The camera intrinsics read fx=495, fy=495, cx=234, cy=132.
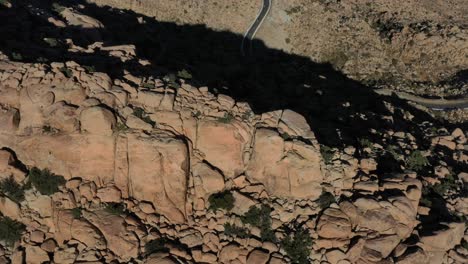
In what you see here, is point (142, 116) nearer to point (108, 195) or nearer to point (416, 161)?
point (108, 195)

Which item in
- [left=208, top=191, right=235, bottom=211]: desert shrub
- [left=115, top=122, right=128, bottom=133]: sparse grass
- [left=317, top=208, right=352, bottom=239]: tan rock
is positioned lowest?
[left=208, top=191, right=235, bottom=211]: desert shrub

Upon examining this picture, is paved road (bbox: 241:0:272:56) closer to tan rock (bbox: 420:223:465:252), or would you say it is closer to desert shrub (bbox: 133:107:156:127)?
desert shrub (bbox: 133:107:156:127)

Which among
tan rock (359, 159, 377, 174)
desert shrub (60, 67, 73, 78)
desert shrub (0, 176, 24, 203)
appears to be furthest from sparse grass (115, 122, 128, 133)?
tan rock (359, 159, 377, 174)

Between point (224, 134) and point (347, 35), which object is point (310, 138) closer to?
point (224, 134)

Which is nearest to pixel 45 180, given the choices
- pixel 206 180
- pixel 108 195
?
pixel 108 195

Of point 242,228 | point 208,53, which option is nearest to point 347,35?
point 208,53

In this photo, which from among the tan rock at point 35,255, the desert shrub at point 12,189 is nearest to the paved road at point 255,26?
the desert shrub at point 12,189
